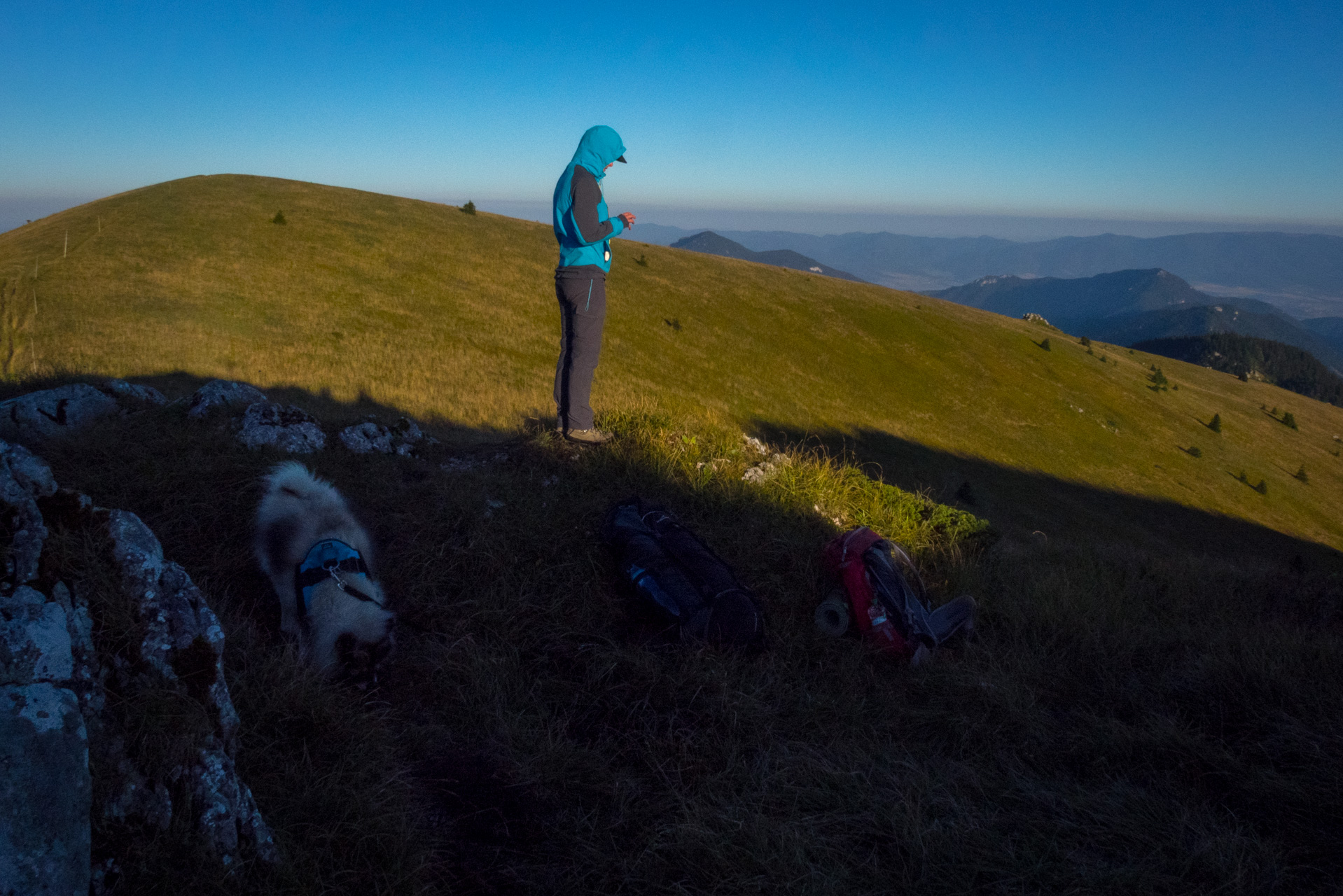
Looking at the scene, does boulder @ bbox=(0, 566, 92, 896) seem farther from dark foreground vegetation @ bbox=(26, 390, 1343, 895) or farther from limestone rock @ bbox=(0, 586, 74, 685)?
dark foreground vegetation @ bbox=(26, 390, 1343, 895)

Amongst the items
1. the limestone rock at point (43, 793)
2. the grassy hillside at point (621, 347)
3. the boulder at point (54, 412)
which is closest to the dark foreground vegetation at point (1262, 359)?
the grassy hillside at point (621, 347)

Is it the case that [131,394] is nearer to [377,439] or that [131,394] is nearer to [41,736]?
[377,439]

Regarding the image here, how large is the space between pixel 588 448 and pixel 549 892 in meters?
4.52

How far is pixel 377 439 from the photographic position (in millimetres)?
6676

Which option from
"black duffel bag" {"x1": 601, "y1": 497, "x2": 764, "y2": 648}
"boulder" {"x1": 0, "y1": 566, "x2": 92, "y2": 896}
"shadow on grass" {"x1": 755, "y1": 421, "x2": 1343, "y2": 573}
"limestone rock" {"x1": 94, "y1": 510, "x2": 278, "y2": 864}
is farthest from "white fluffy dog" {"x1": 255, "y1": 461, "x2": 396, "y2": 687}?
"shadow on grass" {"x1": 755, "y1": 421, "x2": 1343, "y2": 573}

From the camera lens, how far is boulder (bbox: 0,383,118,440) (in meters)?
6.00

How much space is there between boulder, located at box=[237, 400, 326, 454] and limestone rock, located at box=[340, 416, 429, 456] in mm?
249

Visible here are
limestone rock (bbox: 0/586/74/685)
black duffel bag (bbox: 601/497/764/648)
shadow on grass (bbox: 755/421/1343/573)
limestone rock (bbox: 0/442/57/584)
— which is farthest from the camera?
shadow on grass (bbox: 755/421/1343/573)

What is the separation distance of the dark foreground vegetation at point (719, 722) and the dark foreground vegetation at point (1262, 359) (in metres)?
199

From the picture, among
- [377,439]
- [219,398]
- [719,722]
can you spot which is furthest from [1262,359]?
[219,398]

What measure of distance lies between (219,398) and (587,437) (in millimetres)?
3731

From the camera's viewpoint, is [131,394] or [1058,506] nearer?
[131,394]

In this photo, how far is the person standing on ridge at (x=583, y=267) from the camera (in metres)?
6.62

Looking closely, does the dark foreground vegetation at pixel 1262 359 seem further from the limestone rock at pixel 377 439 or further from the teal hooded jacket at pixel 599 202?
the limestone rock at pixel 377 439
